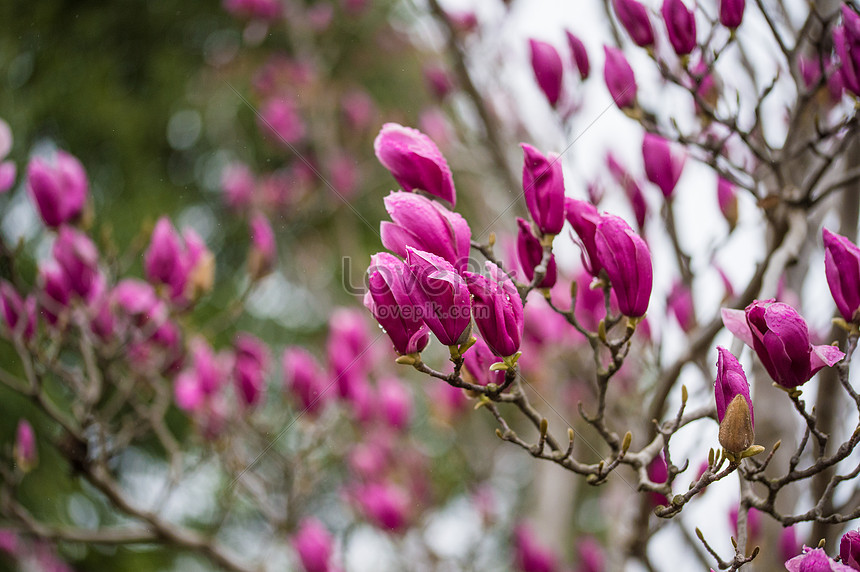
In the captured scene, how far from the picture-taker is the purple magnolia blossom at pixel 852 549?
59 cm

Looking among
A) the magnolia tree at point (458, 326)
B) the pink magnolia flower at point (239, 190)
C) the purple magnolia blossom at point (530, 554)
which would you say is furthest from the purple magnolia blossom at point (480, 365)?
the pink magnolia flower at point (239, 190)

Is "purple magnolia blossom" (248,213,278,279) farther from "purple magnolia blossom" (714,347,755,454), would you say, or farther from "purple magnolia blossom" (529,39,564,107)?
"purple magnolia blossom" (714,347,755,454)

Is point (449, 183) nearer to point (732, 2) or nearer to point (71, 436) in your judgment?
point (732, 2)

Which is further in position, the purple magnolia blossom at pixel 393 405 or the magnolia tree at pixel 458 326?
the purple magnolia blossom at pixel 393 405

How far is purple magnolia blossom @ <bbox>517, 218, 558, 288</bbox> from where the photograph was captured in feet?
2.61

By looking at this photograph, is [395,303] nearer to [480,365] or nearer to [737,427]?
[480,365]

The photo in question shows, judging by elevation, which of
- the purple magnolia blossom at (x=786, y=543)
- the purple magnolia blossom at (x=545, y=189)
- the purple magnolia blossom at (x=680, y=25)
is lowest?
the purple magnolia blossom at (x=786, y=543)

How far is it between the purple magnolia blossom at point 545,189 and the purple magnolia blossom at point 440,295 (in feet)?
0.59

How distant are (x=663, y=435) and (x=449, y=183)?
0.36 m

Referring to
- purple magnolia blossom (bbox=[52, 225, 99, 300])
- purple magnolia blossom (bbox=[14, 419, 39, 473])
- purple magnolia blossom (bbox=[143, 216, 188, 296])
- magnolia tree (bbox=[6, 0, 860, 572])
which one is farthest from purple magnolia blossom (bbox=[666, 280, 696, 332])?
purple magnolia blossom (bbox=[14, 419, 39, 473])

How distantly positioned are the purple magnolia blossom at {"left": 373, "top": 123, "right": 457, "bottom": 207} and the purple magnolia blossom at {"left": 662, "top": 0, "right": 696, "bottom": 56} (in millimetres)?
452

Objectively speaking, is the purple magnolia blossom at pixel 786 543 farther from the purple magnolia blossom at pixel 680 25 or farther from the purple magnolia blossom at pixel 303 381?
the purple magnolia blossom at pixel 303 381

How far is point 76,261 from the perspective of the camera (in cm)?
126

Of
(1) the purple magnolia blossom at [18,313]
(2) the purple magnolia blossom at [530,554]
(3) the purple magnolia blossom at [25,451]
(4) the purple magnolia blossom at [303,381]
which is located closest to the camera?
(1) the purple magnolia blossom at [18,313]
